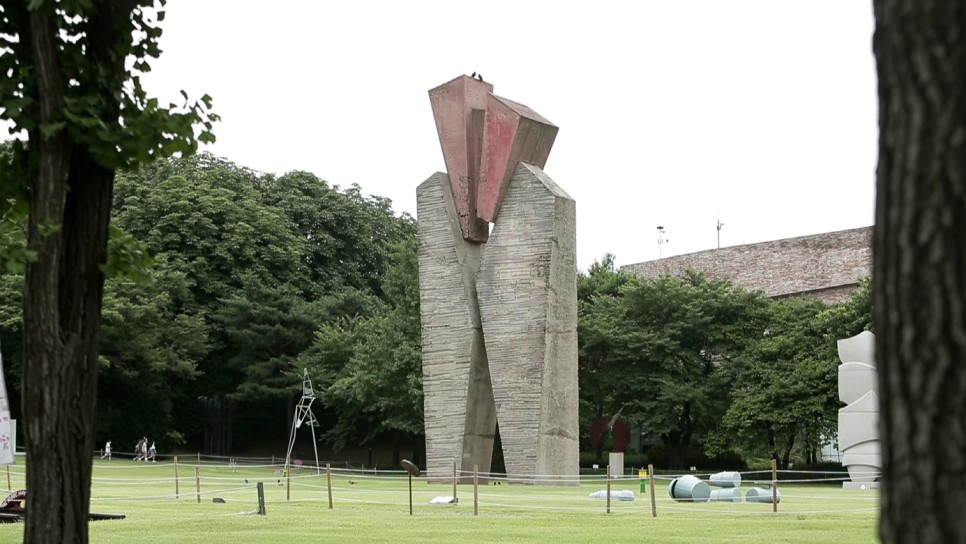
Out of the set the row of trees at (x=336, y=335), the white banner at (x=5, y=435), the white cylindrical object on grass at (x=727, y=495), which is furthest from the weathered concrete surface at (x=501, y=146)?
the white banner at (x=5, y=435)

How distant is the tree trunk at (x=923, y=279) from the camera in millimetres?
2270

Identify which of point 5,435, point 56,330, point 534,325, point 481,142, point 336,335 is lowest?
point 5,435

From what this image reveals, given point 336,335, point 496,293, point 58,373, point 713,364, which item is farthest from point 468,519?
point 336,335

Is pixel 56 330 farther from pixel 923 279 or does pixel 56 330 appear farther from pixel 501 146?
pixel 501 146

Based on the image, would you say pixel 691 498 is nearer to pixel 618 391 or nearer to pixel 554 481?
pixel 554 481

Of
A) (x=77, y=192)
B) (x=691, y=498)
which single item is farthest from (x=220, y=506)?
(x=77, y=192)

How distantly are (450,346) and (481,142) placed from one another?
3812 mm

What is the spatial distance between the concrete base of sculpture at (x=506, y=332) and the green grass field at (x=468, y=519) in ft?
3.64

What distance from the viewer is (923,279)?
A: 2318 millimetres

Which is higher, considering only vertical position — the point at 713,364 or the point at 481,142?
the point at 481,142

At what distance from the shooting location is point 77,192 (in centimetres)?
521

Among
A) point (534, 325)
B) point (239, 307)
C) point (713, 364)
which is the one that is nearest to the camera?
point (534, 325)

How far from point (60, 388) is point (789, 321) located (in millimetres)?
28849

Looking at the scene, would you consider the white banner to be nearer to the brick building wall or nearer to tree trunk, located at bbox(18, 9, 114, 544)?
tree trunk, located at bbox(18, 9, 114, 544)
